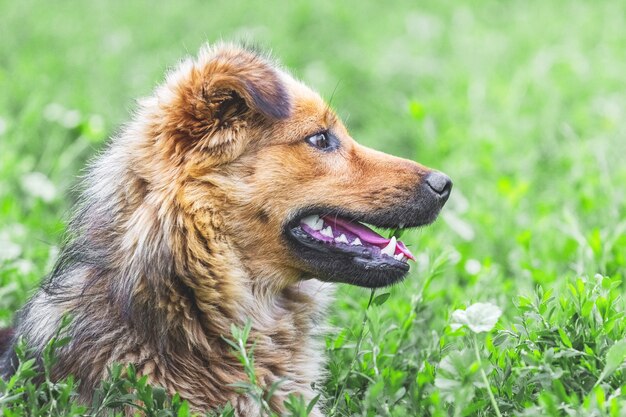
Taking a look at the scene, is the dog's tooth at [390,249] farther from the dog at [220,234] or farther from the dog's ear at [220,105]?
the dog's ear at [220,105]

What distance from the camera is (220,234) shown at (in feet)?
11.2

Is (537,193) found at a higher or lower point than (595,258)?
lower

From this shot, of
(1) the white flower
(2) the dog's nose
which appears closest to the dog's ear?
(2) the dog's nose

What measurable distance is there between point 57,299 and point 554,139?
4.91m

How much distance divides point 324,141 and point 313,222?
0.35 metres

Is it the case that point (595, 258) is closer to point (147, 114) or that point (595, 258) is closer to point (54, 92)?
point (147, 114)

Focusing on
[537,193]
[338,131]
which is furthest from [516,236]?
[338,131]

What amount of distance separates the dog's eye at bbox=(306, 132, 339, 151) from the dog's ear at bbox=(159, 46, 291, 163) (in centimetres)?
19

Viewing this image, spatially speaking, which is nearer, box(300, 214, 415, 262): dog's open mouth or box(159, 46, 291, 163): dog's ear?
box(159, 46, 291, 163): dog's ear

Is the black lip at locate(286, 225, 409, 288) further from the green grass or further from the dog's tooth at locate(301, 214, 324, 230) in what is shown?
the green grass

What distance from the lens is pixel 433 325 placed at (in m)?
4.41

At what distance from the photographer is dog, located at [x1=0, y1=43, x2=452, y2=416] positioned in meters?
3.31

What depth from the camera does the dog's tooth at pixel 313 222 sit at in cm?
356

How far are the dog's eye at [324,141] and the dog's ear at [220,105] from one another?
0.63 feet
